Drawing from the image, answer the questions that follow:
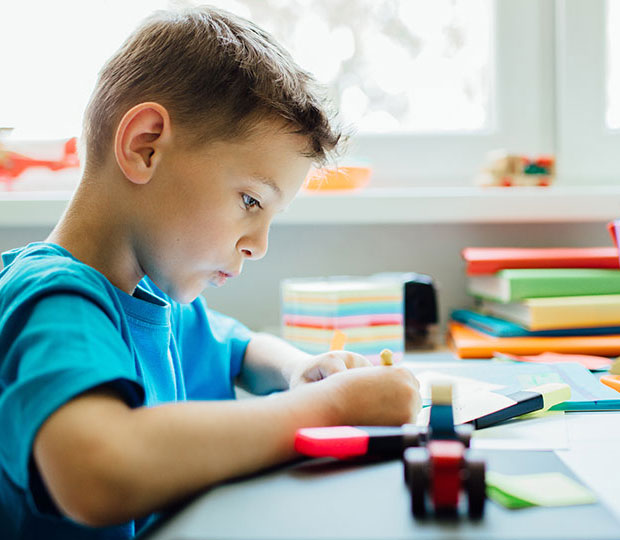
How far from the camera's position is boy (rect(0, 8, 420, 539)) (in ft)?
1.31

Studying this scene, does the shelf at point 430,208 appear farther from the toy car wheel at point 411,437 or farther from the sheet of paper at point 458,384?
the toy car wheel at point 411,437

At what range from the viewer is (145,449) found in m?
0.40

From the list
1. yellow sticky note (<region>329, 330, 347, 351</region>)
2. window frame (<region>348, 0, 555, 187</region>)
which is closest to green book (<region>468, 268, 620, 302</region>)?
yellow sticky note (<region>329, 330, 347, 351</region>)

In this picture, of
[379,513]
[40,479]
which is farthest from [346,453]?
[40,479]

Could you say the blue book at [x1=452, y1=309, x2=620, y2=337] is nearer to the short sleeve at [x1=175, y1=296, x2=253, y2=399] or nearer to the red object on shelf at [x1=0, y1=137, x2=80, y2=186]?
the short sleeve at [x1=175, y1=296, x2=253, y2=399]

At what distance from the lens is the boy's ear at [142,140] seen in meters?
0.59

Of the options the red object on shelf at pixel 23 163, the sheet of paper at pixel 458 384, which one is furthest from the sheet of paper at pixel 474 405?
the red object on shelf at pixel 23 163

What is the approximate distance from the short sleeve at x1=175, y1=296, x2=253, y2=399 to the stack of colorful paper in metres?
0.11

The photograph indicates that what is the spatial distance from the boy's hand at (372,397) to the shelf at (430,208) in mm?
547

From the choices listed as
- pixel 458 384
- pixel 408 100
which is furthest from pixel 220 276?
pixel 408 100

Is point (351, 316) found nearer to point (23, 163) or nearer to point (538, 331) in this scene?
point (538, 331)

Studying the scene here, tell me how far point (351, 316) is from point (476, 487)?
53 centimetres

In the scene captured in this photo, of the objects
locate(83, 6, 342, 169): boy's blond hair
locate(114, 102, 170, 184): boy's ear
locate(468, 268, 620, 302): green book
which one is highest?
locate(83, 6, 342, 169): boy's blond hair

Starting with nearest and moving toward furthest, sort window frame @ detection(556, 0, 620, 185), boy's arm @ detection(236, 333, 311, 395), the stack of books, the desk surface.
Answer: the desk surface
boy's arm @ detection(236, 333, 311, 395)
the stack of books
window frame @ detection(556, 0, 620, 185)
